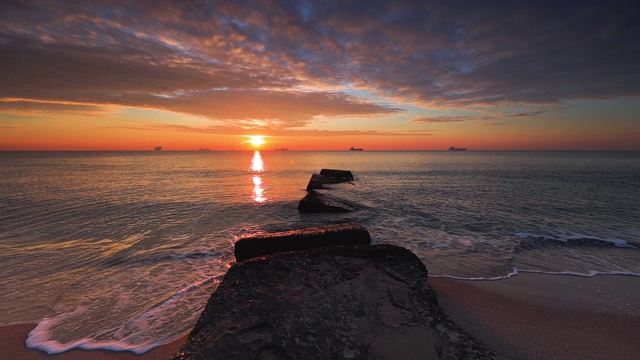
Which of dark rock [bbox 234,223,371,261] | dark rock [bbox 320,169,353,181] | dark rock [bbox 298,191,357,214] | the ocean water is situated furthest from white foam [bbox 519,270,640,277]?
dark rock [bbox 320,169,353,181]

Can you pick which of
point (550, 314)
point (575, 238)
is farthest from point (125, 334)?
point (575, 238)

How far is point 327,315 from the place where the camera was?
3768 millimetres

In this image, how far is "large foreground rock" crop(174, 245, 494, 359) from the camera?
3258 mm

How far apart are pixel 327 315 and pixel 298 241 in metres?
2.70

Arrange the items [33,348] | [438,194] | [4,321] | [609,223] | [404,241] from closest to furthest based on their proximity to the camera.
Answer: [33,348] → [4,321] → [404,241] → [609,223] → [438,194]

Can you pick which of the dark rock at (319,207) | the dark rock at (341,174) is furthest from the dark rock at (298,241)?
the dark rock at (341,174)

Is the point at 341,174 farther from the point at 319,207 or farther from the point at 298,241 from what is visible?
the point at 298,241

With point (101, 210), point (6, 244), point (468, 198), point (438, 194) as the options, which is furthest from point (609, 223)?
point (101, 210)

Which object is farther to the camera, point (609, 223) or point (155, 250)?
point (609, 223)

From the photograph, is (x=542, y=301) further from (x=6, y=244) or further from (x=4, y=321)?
(x=6, y=244)

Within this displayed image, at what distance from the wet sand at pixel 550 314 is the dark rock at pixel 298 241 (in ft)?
7.10

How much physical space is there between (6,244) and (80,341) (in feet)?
27.4

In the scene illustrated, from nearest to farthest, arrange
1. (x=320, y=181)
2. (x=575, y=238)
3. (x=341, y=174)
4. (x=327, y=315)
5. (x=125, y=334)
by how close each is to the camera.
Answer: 1. (x=327, y=315)
2. (x=125, y=334)
3. (x=575, y=238)
4. (x=320, y=181)
5. (x=341, y=174)

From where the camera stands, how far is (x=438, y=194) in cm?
2139
